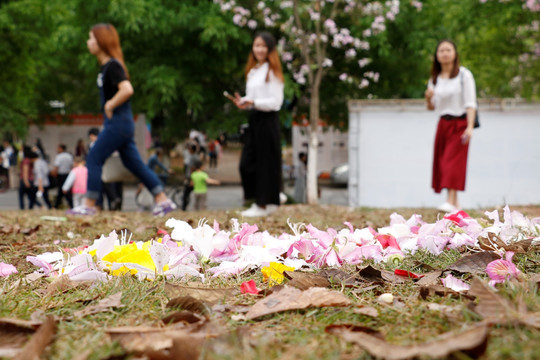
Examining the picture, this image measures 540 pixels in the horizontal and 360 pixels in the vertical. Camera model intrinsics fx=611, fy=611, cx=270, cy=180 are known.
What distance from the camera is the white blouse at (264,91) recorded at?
5.80 meters

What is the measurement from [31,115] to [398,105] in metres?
17.1

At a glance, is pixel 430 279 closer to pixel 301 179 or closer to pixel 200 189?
pixel 200 189

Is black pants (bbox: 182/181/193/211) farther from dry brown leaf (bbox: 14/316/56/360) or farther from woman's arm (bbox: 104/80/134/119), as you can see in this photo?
dry brown leaf (bbox: 14/316/56/360)

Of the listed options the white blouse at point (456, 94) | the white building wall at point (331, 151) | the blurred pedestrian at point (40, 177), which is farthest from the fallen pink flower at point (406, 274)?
the white building wall at point (331, 151)

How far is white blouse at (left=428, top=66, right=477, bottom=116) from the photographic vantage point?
604 centimetres

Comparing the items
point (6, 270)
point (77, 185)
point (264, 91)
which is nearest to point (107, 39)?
point (264, 91)

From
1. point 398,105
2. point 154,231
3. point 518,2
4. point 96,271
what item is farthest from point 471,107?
point 518,2

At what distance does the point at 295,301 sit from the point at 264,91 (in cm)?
429

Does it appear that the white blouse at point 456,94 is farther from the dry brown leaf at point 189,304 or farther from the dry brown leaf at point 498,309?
the dry brown leaf at point 189,304

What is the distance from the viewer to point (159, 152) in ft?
44.4

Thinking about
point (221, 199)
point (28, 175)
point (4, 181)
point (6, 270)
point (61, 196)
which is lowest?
point (221, 199)

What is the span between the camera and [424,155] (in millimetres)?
12898

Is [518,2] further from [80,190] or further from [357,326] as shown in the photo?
[357,326]

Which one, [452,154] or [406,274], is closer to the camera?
[406,274]
